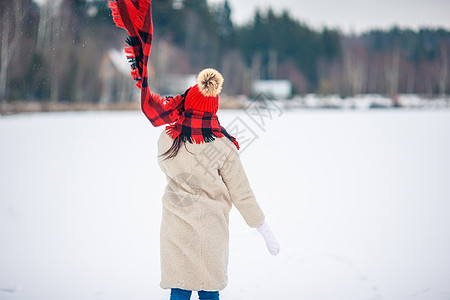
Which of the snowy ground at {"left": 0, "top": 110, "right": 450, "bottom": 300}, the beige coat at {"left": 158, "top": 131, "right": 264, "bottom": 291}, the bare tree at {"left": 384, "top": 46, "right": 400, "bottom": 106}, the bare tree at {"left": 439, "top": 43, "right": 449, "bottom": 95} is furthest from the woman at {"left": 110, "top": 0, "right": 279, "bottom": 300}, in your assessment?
the bare tree at {"left": 384, "top": 46, "right": 400, "bottom": 106}

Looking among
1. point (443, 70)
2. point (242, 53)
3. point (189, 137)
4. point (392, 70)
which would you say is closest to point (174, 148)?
point (189, 137)

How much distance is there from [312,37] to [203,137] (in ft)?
157

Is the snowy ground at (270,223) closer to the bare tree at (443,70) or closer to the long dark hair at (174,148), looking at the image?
the long dark hair at (174,148)

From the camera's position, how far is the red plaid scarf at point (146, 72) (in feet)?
4.80

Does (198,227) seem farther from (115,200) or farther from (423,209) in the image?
(423,209)

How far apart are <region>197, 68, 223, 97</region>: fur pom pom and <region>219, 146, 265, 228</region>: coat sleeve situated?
0.27m

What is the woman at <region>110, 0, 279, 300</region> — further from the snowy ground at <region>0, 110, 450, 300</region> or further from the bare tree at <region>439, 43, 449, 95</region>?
the bare tree at <region>439, 43, 449, 95</region>

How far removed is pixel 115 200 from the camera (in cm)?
445

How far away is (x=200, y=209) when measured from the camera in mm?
1498

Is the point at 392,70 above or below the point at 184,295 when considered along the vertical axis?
above

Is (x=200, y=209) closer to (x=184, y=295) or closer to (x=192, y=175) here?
(x=192, y=175)

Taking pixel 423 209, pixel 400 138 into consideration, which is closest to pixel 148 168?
pixel 423 209

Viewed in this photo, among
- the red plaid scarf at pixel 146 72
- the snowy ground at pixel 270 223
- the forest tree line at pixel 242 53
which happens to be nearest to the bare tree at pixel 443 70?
the forest tree line at pixel 242 53

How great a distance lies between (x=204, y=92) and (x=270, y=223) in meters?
2.58
